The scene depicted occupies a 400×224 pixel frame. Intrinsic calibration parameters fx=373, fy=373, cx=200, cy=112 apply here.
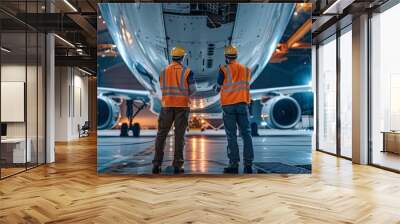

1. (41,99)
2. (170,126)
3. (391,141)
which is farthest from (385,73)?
(41,99)

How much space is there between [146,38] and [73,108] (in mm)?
11321

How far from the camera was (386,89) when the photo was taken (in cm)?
715

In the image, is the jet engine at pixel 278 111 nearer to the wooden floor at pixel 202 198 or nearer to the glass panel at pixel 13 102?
the wooden floor at pixel 202 198

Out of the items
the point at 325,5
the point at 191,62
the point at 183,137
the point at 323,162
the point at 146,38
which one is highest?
the point at 325,5

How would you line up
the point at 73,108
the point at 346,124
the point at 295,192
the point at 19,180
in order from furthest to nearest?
the point at 73,108
the point at 346,124
the point at 19,180
the point at 295,192

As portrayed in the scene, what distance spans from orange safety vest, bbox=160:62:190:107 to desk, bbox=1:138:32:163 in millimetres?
3005

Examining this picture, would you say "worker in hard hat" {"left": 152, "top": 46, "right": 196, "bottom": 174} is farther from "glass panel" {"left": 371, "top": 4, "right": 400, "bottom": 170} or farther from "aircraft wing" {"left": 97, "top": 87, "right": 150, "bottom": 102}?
"glass panel" {"left": 371, "top": 4, "right": 400, "bottom": 170}

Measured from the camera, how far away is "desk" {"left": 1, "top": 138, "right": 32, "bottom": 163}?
6.61 meters

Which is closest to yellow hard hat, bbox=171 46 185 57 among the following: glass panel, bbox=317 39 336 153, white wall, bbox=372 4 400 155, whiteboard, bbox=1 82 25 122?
whiteboard, bbox=1 82 25 122

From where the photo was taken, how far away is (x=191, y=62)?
6.06 m

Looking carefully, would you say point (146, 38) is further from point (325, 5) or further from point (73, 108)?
point (73, 108)

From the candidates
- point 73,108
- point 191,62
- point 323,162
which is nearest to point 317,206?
point 191,62

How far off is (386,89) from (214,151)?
3667 mm

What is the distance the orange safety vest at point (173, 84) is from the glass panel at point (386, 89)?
389 cm
